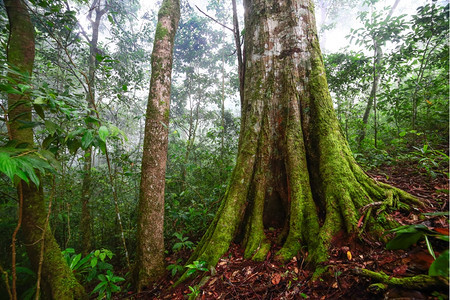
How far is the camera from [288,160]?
7.73 ft

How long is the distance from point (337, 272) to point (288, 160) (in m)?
1.22

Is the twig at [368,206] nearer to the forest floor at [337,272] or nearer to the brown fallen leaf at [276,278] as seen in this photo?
the forest floor at [337,272]

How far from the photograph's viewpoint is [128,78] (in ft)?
21.6

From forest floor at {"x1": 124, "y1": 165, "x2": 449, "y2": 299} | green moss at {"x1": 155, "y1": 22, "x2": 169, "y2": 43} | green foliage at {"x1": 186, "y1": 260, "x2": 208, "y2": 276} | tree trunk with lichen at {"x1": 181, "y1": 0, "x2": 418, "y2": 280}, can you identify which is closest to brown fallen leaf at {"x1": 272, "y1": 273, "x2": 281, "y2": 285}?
forest floor at {"x1": 124, "y1": 165, "x2": 449, "y2": 299}

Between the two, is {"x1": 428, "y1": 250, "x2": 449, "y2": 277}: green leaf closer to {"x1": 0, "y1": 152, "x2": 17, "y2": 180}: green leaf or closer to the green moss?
{"x1": 0, "y1": 152, "x2": 17, "y2": 180}: green leaf

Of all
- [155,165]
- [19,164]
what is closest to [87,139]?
[19,164]

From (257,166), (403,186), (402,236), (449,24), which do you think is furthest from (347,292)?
(449,24)

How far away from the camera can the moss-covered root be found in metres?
0.89

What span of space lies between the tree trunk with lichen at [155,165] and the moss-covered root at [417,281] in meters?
2.29

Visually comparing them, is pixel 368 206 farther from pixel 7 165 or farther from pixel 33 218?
pixel 33 218

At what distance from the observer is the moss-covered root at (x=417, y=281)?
0.89 meters

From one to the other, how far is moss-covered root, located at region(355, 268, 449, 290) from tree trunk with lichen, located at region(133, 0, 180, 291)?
90.1 inches

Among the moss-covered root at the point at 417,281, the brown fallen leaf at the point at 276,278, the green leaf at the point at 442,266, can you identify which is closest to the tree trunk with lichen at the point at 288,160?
the brown fallen leaf at the point at 276,278

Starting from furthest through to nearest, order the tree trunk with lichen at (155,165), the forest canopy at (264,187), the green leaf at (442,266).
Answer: the tree trunk with lichen at (155,165)
the forest canopy at (264,187)
the green leaf at (442,266)
